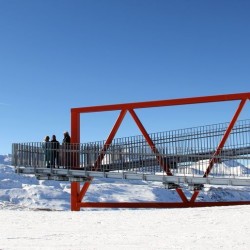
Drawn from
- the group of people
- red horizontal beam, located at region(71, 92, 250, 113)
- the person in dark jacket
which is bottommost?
the group of people

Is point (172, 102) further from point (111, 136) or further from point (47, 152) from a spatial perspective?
point (47, 152)

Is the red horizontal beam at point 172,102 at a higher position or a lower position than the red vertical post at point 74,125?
higher

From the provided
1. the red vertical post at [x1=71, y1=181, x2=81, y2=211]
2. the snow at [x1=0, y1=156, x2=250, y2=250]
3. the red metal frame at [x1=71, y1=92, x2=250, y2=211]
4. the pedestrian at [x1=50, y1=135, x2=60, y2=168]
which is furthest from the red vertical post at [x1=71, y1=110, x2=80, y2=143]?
the snow at [x1=0, y1=156, x2=250, y2=250]

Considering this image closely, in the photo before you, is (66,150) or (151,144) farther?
(66,150)

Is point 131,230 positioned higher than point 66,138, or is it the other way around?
point 66,138

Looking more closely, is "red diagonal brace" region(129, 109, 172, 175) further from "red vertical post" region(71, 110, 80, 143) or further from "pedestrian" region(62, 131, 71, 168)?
"pedestrian" region(62, 131, 71, 168)

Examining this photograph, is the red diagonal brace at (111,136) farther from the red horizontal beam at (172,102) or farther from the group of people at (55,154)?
the group of people at (55,154)

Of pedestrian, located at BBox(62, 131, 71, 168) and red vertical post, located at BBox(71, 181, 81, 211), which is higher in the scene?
pedestrian, located at BBox(62, 131, 71, 168)

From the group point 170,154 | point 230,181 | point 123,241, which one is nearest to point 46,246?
point 123,241

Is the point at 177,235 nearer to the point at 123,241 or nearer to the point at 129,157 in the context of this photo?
the point at 123,241

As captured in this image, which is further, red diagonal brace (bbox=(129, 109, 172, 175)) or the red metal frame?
red diagonal brace (bbox=(129, 109, 172, 175))

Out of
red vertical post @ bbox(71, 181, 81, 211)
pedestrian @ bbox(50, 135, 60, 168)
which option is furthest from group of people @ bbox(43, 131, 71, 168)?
red vertical post @ bbox(71, 181, 81, 211)

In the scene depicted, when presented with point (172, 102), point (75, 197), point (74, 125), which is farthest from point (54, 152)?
point (172, 102)

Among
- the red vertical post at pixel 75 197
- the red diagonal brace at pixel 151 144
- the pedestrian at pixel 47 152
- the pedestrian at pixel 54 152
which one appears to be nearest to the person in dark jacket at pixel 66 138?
the pedestrian at pixel 54 152
